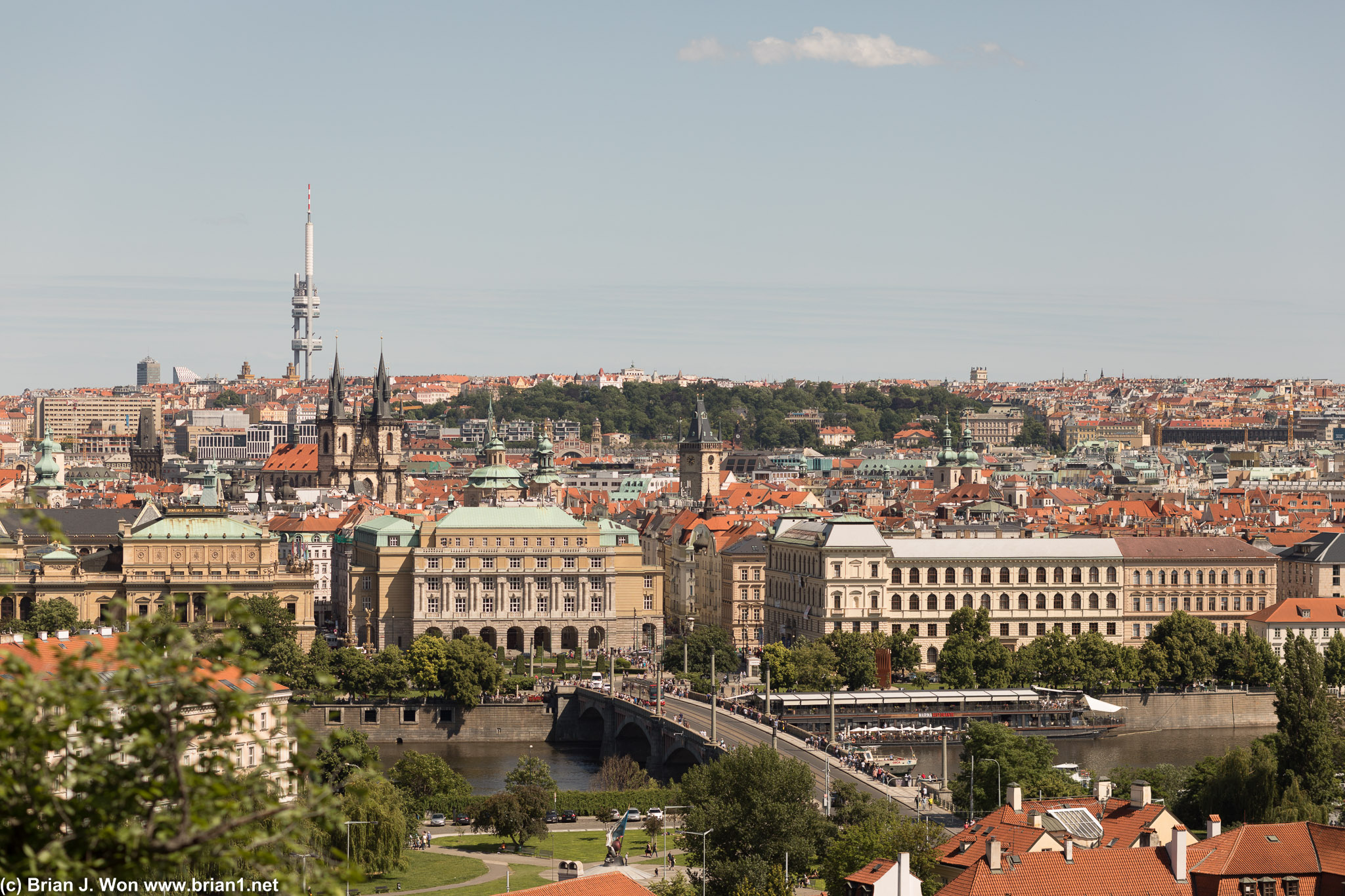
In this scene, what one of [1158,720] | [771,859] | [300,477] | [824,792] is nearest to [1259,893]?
[771,859]

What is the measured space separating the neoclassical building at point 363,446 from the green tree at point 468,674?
2981 inches

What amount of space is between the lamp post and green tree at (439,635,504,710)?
3929 centimetres

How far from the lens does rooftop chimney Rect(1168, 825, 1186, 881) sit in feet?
127

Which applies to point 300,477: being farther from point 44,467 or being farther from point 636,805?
point 636,805

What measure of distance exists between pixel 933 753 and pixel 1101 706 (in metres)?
11.1

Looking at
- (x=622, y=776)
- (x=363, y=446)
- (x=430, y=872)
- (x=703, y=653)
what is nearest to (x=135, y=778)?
(x=430, y=872)

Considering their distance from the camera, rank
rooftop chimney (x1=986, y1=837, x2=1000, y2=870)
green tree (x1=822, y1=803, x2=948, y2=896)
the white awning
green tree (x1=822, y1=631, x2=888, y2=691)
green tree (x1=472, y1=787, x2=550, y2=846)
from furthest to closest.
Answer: green tree (x1=822, y1=631, x2=888, y2=691) < the white awning < green tree (x1=472, y1=787, x2=550, y2=846) < green tree (x1=822, y1=803, x2=948, y2=896) < rooftop chimney (x1=986, y1=837, x2=1000, y2=870)

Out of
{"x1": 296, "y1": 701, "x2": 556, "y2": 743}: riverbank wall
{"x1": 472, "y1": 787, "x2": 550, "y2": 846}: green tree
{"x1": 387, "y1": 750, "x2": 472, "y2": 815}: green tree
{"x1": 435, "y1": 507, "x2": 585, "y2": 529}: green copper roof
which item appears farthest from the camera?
{"x1": 435, "y1": 507, "x2": 585, "y2": 529}: green copper roof

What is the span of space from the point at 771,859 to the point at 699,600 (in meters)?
69.4

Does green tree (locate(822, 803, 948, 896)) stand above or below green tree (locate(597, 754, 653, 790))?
above

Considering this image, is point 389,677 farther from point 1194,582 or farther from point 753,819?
point 753,819

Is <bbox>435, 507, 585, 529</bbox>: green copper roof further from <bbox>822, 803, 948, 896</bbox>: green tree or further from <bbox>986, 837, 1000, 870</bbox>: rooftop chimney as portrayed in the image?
<bbox>986, 837, 1000, 870</bbox>: rooftop chimney

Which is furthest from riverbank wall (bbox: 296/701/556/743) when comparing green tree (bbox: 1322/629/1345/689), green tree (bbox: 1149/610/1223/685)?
green tree (bbox: 1322/629/1345/689)

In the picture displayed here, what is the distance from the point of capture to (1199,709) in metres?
91.4
